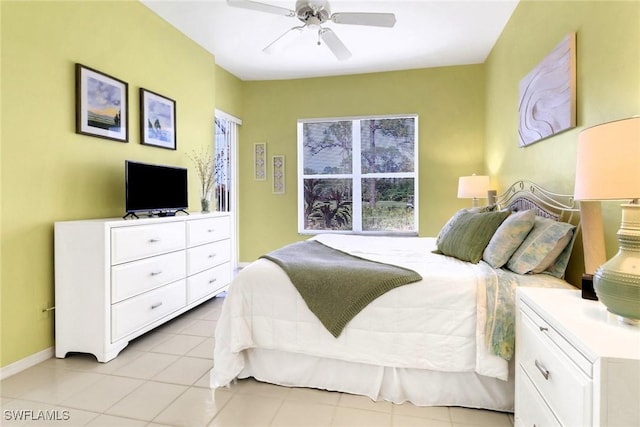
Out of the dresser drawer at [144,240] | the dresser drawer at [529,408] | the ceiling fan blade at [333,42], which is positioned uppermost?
the ceiling fan blade at [333,42]

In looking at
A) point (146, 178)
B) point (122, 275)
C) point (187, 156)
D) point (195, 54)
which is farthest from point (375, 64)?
point (122, 275)

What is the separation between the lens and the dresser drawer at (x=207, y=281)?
3146 millimetres

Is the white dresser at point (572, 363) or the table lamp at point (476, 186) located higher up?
the table lamp at point (476, 186)

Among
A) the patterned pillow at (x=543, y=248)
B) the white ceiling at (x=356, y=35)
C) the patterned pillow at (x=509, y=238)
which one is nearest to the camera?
the patterned pillow at (x=543, y=248)

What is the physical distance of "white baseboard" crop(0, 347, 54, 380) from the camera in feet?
6.86

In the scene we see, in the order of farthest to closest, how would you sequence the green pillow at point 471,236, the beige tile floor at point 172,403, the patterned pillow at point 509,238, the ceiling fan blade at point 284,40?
the ceiling fan blade at point 284,40 → the green pillow at point 471,236 → the patterned pillow at point 509,238 → the beige tile floor at point 172,403

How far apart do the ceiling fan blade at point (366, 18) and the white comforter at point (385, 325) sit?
1.70m

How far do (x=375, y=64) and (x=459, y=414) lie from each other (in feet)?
12.8

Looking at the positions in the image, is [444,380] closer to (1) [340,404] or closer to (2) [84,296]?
(1) [340,404]

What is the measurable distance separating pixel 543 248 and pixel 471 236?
1.61 ft

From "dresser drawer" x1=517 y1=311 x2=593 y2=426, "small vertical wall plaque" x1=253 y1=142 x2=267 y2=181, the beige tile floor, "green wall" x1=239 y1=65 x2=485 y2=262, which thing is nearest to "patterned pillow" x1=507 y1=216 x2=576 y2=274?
"dresser drawer" x1=517 y1=311 x2=593 y2=426

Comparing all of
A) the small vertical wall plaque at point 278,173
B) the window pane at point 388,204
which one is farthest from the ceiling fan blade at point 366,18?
the small vertical wall plaque at point 278,173

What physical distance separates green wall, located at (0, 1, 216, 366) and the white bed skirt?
4.80 feet

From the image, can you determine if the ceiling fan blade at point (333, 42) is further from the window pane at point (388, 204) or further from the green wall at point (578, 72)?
the window pane at point (388, 204)
